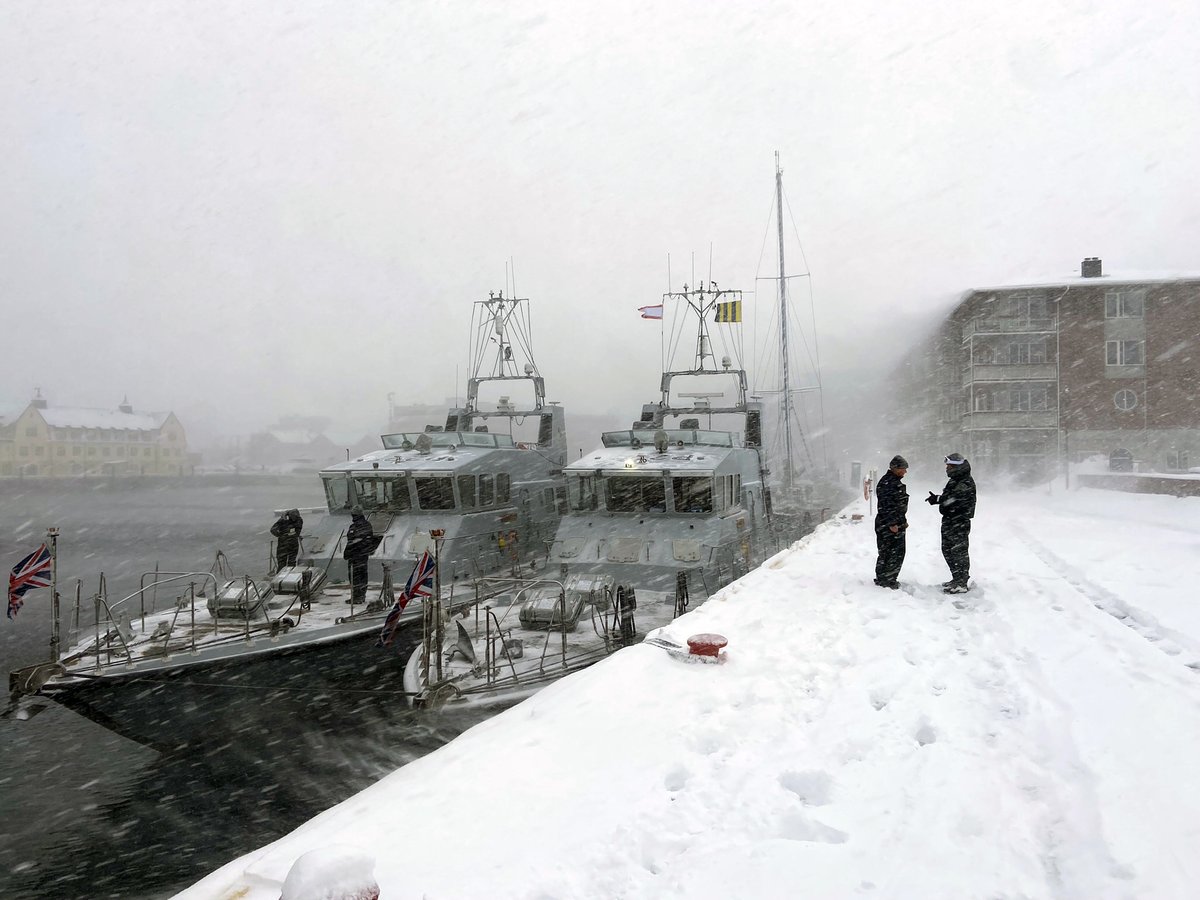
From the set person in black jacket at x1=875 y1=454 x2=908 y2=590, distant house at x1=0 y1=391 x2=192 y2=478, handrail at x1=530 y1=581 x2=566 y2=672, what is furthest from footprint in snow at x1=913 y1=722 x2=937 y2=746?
distant house at x1=0 y1=391 x2=192 y2=478

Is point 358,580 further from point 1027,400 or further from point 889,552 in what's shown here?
point 1027,400

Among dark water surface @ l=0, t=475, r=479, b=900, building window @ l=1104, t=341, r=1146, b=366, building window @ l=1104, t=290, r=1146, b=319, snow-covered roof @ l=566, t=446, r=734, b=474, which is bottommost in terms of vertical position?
dark water surface @ l=0, t=475, r=479, b=900

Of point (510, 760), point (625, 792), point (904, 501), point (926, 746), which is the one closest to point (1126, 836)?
point (926, 746)

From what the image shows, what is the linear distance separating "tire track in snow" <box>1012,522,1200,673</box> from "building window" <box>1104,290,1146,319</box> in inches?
1159

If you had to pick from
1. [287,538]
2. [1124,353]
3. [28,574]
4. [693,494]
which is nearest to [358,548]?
[287,538]

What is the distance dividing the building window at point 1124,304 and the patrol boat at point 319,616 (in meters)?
31.8

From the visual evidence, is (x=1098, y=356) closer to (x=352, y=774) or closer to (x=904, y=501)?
(x=904, y=501)

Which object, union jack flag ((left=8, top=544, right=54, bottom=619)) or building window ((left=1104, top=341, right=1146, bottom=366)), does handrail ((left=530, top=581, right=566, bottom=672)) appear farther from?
building window ((left=1104, top=341, right=1146, bottom=366))

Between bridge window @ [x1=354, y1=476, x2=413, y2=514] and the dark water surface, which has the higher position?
bridge window @ [x1=354, y1=476, x2=413, y2=514]

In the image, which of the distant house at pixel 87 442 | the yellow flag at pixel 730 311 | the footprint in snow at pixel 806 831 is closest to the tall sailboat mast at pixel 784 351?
the yellow flag at pixel 730 311

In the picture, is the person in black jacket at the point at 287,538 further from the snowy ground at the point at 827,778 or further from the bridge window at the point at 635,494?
the snowy ground at the point at 827,778

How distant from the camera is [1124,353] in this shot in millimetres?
32781

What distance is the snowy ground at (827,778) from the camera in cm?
289

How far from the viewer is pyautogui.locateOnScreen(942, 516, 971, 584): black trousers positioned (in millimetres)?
7988
